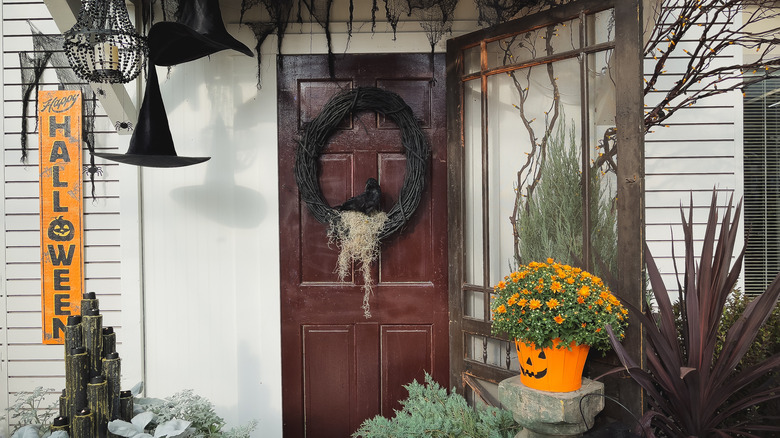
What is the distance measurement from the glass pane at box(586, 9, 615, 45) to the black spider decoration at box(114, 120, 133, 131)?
236 cm

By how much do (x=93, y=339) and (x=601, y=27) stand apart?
7.74 feet

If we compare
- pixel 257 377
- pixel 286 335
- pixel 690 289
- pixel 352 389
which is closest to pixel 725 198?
pixel 690 289

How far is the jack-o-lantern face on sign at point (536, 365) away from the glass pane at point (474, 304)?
0.72 m

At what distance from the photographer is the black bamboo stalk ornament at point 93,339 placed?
1.96 m

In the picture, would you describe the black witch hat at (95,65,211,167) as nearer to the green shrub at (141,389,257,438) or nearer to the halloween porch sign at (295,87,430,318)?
the halloween porch sign at (295,87,430,318)

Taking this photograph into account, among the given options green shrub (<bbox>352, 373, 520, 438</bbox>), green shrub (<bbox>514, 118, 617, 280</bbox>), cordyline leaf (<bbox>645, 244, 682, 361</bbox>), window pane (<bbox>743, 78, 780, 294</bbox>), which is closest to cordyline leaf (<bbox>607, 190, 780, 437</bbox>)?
cordyline leaf (<bbox>645, 244, 682, 361</bbox>)

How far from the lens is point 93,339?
1.96 meters

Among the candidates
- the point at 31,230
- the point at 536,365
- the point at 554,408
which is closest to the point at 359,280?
the point at 536,365

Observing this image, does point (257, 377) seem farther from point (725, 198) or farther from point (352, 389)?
point (725, 198)

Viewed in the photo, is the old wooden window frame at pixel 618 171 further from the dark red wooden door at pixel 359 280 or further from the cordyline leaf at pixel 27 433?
the cordyline leaf at pixel 27 433

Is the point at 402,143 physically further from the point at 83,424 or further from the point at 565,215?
the point at 83,424

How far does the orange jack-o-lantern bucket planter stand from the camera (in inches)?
76.8

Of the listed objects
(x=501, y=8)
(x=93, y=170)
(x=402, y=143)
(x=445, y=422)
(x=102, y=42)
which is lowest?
(x=445, y=422)

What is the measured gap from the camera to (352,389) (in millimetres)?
2992
